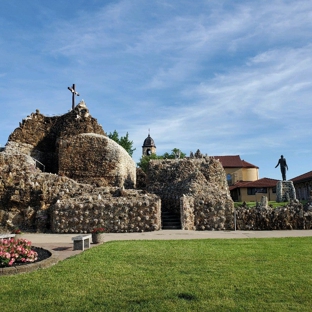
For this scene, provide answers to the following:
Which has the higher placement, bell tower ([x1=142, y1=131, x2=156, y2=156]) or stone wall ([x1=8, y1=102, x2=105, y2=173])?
bell tower ([x1=142, y1=131, x2=156, y2=156])

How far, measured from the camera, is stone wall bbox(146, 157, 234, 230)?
18.0 m

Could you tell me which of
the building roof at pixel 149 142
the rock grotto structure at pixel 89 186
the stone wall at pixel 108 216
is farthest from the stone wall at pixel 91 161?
A: the building roof at pixel 149 142

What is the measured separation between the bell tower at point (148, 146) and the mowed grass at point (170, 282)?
2663 inches

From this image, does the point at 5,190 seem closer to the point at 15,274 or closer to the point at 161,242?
the point at 161,242

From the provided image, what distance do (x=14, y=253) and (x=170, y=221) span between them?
1115cm

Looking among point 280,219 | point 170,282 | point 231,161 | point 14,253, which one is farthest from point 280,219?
point 231,161

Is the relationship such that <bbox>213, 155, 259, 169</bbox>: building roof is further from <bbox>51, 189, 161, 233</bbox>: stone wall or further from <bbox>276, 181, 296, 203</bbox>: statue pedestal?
<bbox>51, 189, 161, 233</bbox>: stone wall

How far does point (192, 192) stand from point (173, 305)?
47.5 ft

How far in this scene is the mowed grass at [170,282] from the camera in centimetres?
570

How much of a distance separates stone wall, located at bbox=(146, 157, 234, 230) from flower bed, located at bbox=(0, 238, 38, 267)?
32.1ft

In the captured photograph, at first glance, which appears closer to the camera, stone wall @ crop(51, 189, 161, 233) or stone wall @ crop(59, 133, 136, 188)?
stone wall @ crop(51, 189, 161, 233)

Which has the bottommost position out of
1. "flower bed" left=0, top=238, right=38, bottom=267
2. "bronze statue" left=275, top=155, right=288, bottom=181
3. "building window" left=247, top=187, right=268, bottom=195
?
"flower bed" left=0, top=238, right=38, bottom=267

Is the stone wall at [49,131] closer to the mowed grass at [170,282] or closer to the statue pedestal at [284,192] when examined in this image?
the statue pedestal at [284,192]

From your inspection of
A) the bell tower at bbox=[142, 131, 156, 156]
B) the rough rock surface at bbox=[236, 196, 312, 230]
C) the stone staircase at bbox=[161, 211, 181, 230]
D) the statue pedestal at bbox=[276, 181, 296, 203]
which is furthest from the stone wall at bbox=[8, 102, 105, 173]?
the bell tower at bbox=[142, 131, 156, 156]
